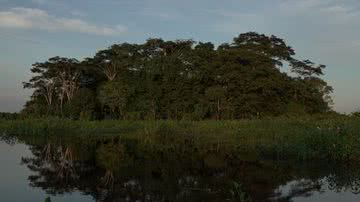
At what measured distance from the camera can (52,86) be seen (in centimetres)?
4862

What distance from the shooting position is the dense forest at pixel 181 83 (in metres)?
35.7

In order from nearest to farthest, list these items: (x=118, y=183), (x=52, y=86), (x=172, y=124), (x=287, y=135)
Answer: (x=118, y=183) < (x=287, y=135) < (x=172, y=124) < (x=52, y=86)

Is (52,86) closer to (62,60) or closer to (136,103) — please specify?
(62,60)

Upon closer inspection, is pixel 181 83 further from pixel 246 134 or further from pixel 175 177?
pixel 175 177

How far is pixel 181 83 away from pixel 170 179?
91.9ft

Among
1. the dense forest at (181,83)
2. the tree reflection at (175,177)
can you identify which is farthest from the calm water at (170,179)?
the dense forest at (181,83)

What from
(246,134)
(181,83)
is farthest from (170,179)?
(181,83)

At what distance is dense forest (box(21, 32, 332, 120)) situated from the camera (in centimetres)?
3569

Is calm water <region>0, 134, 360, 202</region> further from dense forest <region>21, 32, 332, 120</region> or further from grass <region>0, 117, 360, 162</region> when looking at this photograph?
dense forest <region>21, 32, 332, 120</region>

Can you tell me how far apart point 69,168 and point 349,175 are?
6.82 m

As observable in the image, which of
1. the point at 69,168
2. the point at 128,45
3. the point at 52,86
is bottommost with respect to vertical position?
the point at 69,168

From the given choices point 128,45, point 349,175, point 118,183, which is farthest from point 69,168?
point 128,45

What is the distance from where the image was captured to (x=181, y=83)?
3866 centimetres

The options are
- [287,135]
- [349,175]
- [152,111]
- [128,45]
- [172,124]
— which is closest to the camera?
[349,175]
